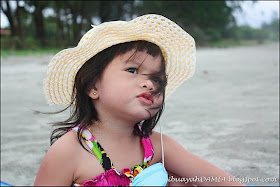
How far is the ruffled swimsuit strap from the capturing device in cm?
129

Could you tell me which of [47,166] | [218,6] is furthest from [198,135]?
[218,6]

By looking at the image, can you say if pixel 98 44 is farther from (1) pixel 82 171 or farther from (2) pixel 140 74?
(1) pixel 82 171

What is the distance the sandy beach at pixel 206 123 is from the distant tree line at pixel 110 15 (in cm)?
891

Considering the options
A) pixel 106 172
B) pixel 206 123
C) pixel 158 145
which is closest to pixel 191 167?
pixel 158 145

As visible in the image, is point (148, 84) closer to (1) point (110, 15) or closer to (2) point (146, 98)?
(2) point (146, 98)

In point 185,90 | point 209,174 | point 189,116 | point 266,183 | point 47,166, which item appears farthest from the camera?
point 185,90

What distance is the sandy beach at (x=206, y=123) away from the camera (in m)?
2.30

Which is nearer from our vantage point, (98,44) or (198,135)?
(98,44)

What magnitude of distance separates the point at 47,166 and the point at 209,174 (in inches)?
26.7

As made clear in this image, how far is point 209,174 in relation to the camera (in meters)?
1.53

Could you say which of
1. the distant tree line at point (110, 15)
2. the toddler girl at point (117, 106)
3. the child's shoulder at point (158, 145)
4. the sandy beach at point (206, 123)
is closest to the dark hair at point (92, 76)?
the toddler girl at point (117, 106)

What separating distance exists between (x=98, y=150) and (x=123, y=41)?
0.40 m

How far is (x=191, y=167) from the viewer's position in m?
1.53

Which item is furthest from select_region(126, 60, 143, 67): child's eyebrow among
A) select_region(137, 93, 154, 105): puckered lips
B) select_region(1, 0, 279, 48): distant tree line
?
select_region(1, 0, 279, 48): distant tree line
